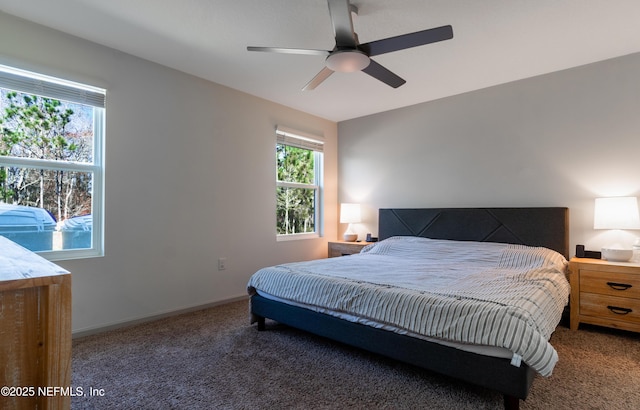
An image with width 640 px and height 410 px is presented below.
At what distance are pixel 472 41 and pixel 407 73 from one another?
0.74 meters

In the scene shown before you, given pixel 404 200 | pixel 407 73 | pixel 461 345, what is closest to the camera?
pixel 461 345

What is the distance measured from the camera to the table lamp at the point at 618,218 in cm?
276

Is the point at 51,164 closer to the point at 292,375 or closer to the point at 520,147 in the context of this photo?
the point at 292,375

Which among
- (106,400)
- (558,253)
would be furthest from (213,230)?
(558,253)

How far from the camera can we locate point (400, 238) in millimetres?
3998

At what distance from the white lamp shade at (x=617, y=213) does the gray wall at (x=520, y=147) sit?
27cm

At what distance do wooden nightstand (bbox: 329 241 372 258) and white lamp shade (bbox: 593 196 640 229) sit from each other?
2401mm

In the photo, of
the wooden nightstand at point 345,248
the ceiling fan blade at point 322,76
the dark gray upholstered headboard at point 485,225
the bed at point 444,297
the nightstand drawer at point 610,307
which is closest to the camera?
the bed at point 444,297

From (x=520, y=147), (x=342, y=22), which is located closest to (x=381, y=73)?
(x=342, y=22)

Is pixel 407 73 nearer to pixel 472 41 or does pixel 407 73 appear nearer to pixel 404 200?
pixel 472 41

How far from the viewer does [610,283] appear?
2.73 m

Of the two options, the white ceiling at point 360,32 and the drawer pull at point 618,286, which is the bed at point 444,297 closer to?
the drawer pull at point 618,286

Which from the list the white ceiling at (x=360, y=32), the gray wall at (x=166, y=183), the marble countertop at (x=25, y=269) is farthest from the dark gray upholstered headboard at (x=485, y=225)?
the marble countertop at (x=25, y=269)

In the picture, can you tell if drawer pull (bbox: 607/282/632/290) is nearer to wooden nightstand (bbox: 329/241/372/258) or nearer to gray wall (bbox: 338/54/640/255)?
gray wall (bbox: 338/54/640/255)
